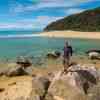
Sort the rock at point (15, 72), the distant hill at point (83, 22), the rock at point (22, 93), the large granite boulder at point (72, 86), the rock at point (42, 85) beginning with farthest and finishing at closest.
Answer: the distant hill at point (83, 22) < the rock at point (15, 72) < the rock at point (42, 85) < the large granite boulder at point (72, 86) < the rock at point (22, 93)

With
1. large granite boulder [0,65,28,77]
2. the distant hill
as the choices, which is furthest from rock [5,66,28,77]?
the distant hill

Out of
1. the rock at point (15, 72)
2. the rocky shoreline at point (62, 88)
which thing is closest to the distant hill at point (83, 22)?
the rock at point (15, 72)

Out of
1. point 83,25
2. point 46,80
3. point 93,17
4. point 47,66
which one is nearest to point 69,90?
point 46,80

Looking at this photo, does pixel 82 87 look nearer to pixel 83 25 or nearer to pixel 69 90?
pixel 69 90

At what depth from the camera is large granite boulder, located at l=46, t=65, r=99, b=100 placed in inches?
434

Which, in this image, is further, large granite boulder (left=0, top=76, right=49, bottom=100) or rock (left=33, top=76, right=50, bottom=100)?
rock (left=33, top=76, right=50, bottom=100)

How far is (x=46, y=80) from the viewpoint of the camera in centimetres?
1259

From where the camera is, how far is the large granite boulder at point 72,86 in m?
11.0

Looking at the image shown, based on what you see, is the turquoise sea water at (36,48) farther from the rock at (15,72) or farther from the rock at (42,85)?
the rock at (42,85)

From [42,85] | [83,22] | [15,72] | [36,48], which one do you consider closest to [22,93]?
[42,85]

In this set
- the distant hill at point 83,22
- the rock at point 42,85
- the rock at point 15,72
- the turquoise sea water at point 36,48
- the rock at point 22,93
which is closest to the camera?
the rock at point 22,93

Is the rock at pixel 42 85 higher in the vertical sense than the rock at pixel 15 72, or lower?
higher

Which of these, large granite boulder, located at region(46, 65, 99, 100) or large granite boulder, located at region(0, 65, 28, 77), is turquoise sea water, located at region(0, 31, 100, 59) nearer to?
large granite boulder, located at region(0, 65, 28, 77)

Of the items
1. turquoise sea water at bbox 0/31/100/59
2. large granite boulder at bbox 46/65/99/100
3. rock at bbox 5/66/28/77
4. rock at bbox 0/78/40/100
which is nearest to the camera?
rock at bbox 0/78/40/100
